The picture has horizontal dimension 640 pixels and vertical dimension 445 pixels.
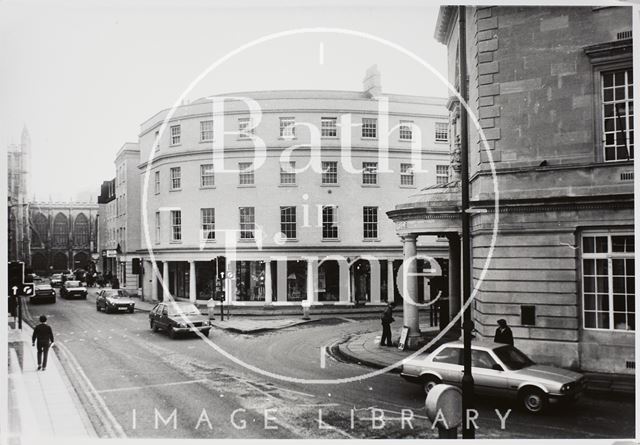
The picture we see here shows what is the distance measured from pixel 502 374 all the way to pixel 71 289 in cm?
830

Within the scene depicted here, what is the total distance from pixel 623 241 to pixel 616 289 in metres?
0.88

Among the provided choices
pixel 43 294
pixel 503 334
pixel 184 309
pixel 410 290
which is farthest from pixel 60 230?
pixel 503 334

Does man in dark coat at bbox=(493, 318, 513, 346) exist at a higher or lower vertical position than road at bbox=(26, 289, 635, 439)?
higher

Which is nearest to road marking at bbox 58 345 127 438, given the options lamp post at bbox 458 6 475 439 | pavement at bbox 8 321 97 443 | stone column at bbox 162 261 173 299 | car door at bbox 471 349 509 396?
pavement at bbox 8 321 97 443

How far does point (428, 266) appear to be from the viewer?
1148 cm

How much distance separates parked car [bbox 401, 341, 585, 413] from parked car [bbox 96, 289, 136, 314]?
18.3ft

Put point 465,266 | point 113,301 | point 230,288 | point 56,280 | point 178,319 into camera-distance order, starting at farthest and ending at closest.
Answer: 1. point 230,288
2. point 113,301
3. point 56,280
4. point 178,319
5. point 465,266

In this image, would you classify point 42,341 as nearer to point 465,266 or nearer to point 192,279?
point 192,279

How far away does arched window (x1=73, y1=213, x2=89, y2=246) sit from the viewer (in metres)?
10.3

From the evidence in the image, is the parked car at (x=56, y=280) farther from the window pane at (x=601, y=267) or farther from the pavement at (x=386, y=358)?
the window pane at (x=601, y=267)

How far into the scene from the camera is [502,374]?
27.8 ft

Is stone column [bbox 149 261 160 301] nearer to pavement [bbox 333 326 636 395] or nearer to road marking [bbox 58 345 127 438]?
road marking [bbox 58 345 127 438]

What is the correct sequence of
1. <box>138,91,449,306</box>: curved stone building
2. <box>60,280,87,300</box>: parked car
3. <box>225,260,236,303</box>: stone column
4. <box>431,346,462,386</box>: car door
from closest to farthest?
<box>431,346,462,386</box>: car door, <box>138,91,449,306</box>: curved stone building, <box>60,280,87,300</box>: parked car, <box>225,260,236,303</box>: stone column

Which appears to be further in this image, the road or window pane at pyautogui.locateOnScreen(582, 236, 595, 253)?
window pane at pyautogui.locateOnScreen(582, 236, 595, 253)
